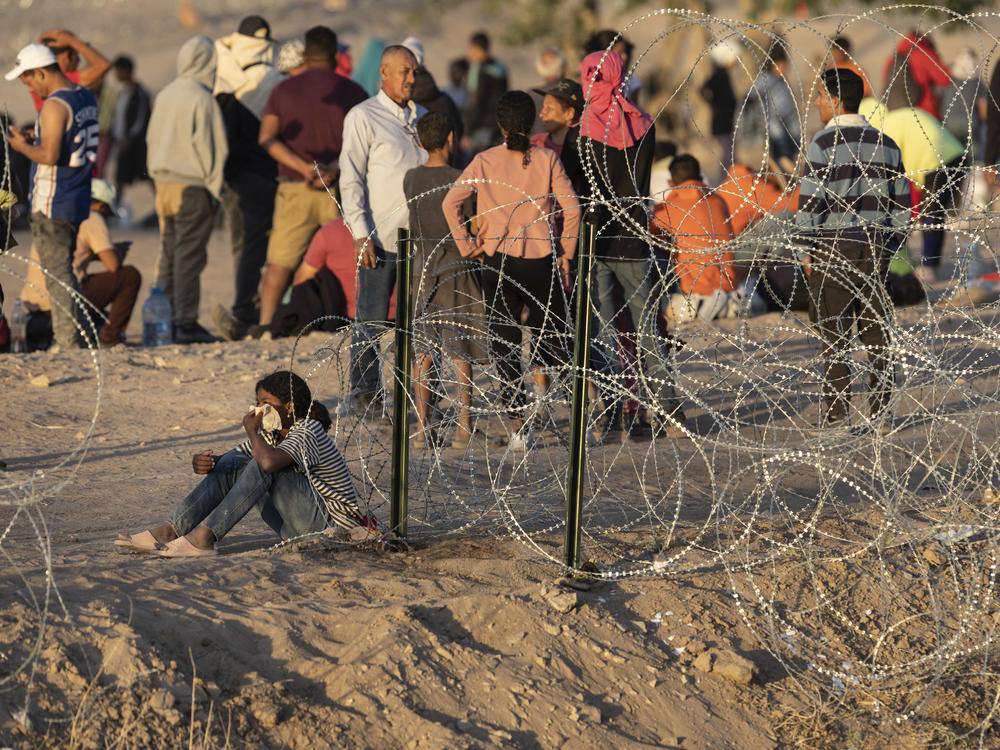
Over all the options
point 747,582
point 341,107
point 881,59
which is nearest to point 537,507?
point 747,582

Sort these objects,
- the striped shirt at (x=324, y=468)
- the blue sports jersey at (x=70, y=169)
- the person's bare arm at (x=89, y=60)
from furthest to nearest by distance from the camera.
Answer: the person's bare arm at (x=89, y=60) < the blue sports jersey at (x=70, y=169) < the striped shirt at (x=324, y=468)

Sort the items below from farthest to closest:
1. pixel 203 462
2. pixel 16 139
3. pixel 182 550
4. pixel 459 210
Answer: pixel 16 139 < pixel 459 210 < pixel 203 462 < pixel 182 550

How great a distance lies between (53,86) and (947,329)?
6284 millimetres

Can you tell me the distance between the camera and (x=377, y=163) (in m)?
6.81

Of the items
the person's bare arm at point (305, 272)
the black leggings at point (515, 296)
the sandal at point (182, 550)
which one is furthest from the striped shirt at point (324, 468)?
the person's bare arm at point (305, 272)

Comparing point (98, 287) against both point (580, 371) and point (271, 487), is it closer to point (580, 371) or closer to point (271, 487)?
A: point (271, 487)

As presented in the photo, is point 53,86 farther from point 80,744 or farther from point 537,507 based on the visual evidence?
point 80,744

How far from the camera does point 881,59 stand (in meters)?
30.5

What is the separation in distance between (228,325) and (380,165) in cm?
275

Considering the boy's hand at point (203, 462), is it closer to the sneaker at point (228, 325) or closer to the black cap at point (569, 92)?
the black cap at point (569, 92)

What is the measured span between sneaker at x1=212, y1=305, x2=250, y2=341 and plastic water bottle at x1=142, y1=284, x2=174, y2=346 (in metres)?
0.36

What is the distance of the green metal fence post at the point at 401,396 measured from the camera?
486 centimetres

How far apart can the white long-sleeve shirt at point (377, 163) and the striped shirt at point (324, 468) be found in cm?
202

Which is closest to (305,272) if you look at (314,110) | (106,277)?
(314,110)
